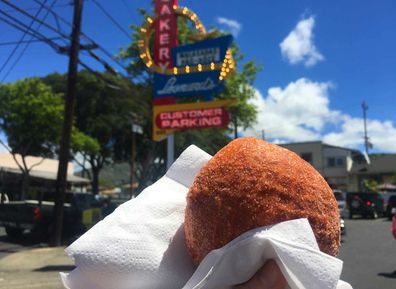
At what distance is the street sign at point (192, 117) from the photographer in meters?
12.7

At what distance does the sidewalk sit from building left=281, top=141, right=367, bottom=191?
4320 centimetres

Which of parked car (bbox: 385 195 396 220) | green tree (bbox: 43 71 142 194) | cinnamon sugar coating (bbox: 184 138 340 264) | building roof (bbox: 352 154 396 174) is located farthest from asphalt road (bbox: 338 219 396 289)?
building roof (bbox: 352 154 396 174)

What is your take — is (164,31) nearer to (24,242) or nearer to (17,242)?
(24,242)

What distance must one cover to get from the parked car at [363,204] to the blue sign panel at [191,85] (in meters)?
18.3

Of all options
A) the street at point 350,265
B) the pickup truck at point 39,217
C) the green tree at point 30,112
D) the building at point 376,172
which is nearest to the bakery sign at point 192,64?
the pickup truck at point 39,217

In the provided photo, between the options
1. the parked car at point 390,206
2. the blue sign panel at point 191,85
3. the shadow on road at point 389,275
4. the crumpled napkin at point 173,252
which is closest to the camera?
the crumpled napkin at point 173,252

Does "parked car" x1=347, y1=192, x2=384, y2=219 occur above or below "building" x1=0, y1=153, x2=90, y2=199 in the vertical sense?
below

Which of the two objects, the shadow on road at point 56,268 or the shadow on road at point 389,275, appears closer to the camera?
the shadow on road at point 389,275

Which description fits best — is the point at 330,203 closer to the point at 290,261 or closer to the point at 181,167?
the point at 290,261

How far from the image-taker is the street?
340 inches

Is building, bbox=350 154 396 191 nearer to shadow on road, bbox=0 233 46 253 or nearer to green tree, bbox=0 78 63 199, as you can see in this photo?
green tree, bbox=0 78 63 199

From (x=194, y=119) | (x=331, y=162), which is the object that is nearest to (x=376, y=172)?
(x=331, y=162)

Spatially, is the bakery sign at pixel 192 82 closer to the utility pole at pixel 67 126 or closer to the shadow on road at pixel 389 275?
the utility pole at pixel 67 126

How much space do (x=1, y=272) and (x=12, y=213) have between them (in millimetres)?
5652
